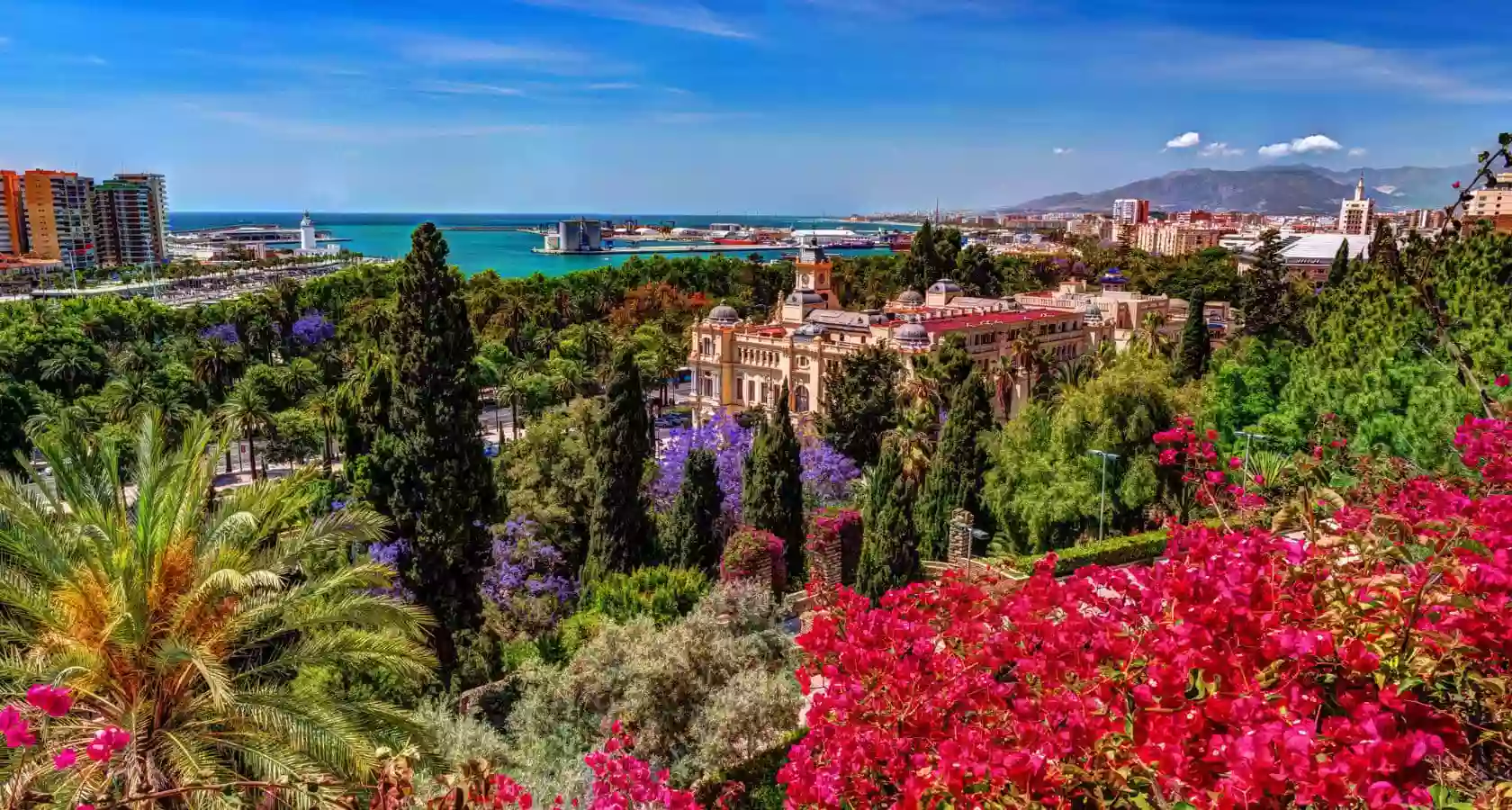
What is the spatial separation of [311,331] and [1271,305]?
48.3 meters

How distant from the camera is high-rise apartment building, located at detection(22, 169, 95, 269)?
119m

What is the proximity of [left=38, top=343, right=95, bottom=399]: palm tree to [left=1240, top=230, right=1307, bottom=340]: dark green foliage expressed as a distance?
49.1 m

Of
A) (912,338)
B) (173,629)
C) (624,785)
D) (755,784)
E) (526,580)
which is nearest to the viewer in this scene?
(624,785)

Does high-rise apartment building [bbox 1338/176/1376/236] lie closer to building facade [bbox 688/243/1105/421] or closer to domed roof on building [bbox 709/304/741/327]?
building facade [bbox 688/243/1105/421]

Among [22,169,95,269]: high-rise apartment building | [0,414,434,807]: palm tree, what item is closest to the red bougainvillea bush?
[0,414,434,807]: palm tree

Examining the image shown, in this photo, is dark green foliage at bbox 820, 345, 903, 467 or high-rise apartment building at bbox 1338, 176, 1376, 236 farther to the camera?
high-rise apartment building at bbox 1338, 176, 1376, 236

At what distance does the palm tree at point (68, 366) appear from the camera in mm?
42406

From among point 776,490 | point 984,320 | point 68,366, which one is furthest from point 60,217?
point 776,490

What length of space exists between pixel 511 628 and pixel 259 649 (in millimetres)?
11000

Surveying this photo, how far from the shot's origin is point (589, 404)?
86.6 ft

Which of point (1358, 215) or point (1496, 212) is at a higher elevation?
point (1358, 215)

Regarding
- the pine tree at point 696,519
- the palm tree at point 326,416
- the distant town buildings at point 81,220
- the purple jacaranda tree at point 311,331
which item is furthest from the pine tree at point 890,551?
the distant town buildings at point 81,220

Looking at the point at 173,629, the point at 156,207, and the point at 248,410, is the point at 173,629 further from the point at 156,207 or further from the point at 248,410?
Result: the point at 156,207

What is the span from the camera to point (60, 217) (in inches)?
4938
